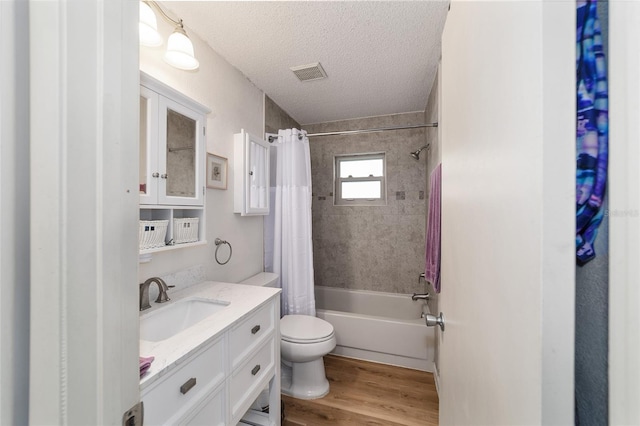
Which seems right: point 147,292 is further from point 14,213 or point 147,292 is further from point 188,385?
point 14,213

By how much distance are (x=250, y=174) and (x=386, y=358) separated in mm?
1976

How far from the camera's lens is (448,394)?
2.63 feet

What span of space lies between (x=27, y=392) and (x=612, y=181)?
80cm

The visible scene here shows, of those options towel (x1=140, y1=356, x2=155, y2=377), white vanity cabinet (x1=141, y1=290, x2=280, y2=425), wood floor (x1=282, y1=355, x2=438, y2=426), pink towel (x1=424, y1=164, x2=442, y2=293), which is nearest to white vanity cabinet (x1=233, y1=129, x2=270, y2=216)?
white vanity cabinet (x1=141, y1=290, x2=280, y2=425)

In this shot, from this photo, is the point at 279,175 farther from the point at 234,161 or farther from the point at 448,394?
the point at 448,394

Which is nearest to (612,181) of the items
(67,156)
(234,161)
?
(67,156)

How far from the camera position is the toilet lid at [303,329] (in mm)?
1747

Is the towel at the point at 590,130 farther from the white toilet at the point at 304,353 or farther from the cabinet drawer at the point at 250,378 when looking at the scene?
the white toilet at the point at 304,353

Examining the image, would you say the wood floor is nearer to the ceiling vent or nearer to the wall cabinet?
the wall cabinet

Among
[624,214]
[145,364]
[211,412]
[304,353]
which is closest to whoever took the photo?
[624,214]

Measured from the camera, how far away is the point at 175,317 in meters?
1.22

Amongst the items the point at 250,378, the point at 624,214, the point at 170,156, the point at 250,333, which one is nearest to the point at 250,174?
the point at 170,156

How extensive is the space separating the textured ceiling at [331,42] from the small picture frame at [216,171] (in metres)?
0.76

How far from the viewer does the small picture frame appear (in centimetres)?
160
